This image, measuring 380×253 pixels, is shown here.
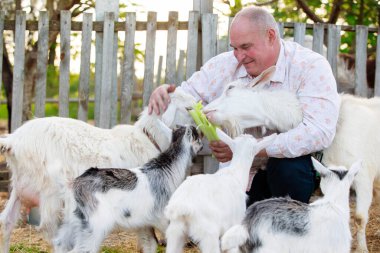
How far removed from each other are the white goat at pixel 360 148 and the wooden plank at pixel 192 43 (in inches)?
60.1

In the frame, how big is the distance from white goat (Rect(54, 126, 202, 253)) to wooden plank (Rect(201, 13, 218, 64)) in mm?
2064

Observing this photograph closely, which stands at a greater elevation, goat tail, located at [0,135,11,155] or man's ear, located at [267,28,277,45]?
man's ear, located at [267,28,277,45]

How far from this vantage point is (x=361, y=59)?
7215 millimetres

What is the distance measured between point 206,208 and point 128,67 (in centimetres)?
270

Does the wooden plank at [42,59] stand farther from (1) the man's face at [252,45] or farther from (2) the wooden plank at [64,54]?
(1) the man's face at [252,45]

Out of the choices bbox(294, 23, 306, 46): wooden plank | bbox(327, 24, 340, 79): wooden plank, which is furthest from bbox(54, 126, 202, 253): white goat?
bbox(327, 24, 340, 79): wooden plank

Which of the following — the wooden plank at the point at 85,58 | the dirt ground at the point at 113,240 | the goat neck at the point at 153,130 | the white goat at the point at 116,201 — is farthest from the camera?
the wooden plank at the point at 85,58

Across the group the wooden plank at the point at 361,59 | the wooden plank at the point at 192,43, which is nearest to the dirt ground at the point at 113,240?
the wooden plank at the point at 361,59

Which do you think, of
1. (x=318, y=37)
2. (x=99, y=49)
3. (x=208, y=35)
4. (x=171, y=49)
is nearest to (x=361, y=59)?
(x=318, y=37)

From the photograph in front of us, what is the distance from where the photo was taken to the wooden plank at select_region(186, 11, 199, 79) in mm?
6641

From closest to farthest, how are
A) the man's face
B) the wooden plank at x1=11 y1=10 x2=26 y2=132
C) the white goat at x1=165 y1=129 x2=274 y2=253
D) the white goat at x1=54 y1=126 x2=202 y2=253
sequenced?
the white goat at x1=165 y1=129 x2=274 y2=253, the white goat at x1=54 y1=126 x2=202 y2=253, the man's face, the wooden plank at x1=11 y1=10 x2=26 y2=132

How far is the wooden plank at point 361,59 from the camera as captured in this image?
7172 millimetres

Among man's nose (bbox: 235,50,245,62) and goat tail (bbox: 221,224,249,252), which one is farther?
man's nose (bbox: 235,50,245,62)

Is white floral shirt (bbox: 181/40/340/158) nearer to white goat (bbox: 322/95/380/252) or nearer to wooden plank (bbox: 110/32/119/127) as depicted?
white goat (bbox: 322/95/380/252)
